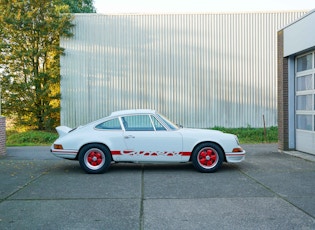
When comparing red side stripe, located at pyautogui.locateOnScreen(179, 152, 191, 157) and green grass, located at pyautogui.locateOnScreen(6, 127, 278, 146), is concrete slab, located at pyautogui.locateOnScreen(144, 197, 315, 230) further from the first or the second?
green grass, located at pyautogui.locateOnScreen(6, 127, 278, 146)

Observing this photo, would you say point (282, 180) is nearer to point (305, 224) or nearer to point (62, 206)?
point (305, 224)

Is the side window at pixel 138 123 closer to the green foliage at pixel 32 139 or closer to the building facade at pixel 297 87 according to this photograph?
the building facade at pixel 297 87

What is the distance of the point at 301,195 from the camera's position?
19.6ft

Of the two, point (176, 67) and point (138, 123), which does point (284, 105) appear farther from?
point (176, 67)

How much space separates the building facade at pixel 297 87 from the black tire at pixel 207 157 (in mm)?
4173

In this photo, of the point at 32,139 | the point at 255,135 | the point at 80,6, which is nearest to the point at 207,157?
the point at 255,135

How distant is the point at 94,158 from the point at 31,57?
13.8 metres

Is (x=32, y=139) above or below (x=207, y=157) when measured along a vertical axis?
below

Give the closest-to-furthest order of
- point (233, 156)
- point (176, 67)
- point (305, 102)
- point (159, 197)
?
point (159, 197) → point (233, 156) → point (305, 102) → point (176, 67)

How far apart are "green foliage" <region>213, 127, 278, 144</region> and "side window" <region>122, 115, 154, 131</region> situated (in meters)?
8.67

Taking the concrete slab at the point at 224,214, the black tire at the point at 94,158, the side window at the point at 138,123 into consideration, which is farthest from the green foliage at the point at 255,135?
the concrete slab at the point at 224,214

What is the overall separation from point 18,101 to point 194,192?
1621 cm

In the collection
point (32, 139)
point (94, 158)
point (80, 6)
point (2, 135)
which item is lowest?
point (32, 139)

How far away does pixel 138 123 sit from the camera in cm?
849
